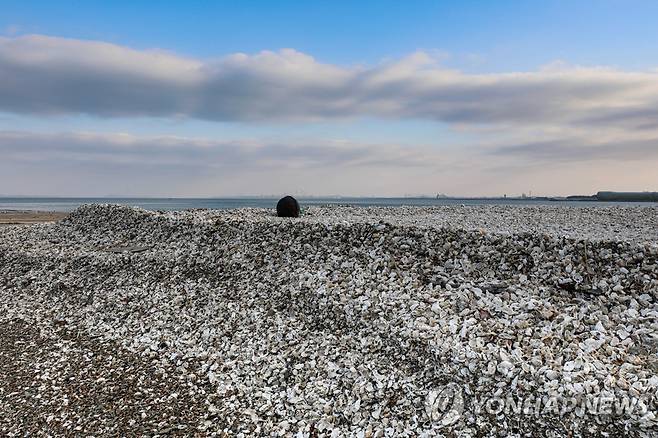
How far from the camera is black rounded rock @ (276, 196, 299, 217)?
18.7 m

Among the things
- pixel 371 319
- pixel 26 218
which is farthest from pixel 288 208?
pixel 26 218

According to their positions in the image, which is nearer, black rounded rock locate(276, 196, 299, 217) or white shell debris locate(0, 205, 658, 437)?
white shell debris locate(0, 205, 658, 437)

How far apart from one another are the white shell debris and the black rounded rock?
5.41 metres

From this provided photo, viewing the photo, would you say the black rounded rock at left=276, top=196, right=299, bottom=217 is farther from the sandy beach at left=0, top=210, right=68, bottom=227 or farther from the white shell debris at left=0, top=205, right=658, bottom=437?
the sandy beach at left=0, top=210, right=68, bottom=227

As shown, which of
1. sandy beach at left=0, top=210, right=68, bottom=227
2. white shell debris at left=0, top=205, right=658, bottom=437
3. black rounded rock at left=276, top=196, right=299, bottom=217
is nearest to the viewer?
white shell debris at left=0, top=205, right=658, bottom=437

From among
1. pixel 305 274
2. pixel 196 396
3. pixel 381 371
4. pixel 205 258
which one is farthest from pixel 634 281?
pixel 205 258

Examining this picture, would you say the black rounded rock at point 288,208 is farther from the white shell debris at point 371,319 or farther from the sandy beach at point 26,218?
the sandy beach at point 26,218

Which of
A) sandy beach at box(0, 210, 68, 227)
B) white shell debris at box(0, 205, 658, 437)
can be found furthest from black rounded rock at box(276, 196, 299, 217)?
sandy beach at box(0, 210, 68, 227)

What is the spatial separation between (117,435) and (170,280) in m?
5.72

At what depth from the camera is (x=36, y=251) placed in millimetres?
A: 15805

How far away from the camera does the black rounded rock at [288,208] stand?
737 inches

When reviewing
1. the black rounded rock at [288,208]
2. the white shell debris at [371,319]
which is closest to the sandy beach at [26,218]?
the black rounded rock at [288,208]

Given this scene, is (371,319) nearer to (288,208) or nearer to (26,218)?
(288,208)

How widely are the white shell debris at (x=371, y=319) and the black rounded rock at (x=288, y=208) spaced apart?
5412mm
